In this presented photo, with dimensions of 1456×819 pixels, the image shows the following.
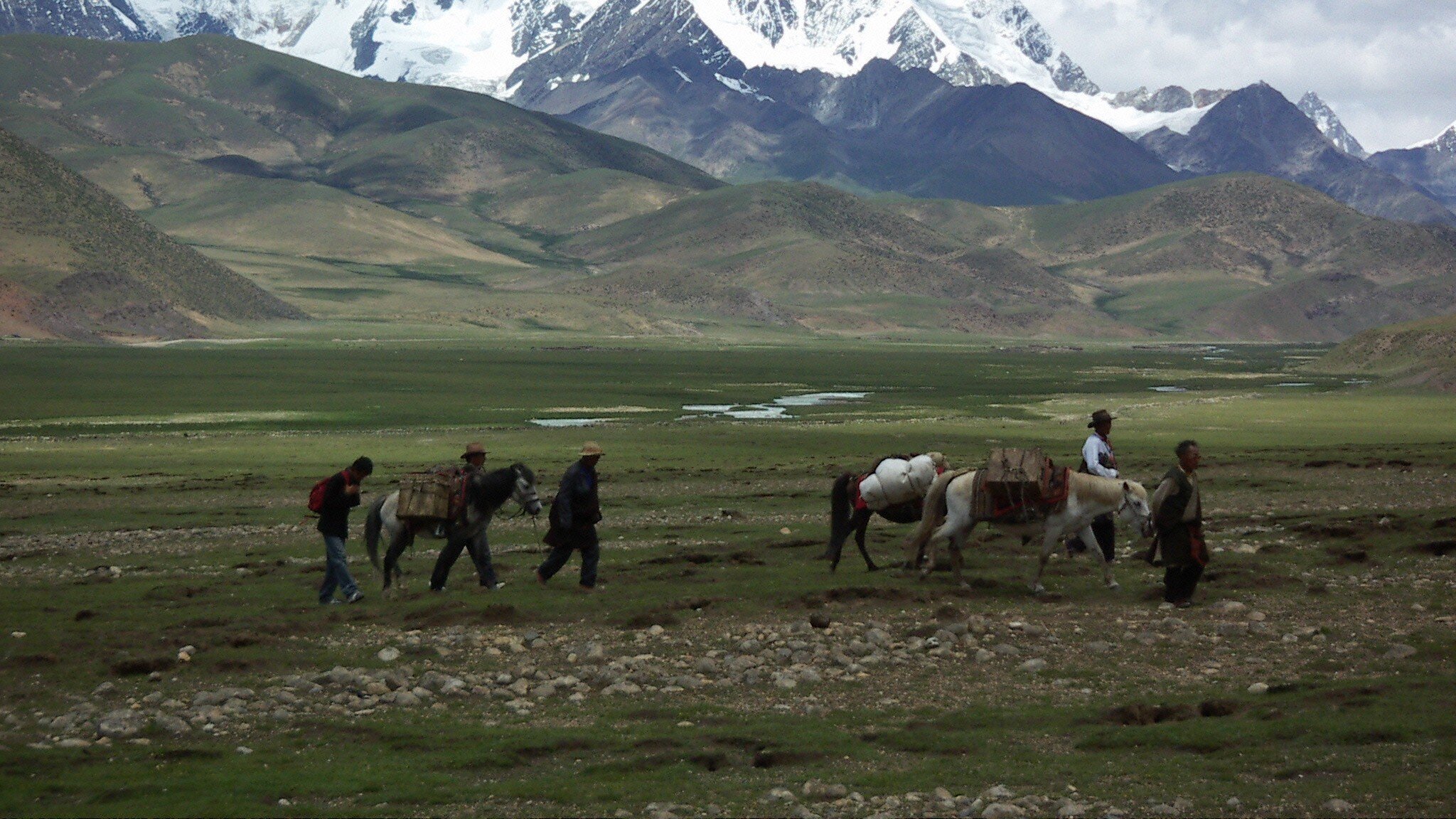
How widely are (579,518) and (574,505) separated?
0.23 metres

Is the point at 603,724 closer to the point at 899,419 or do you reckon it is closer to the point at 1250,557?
the point at 1250,557

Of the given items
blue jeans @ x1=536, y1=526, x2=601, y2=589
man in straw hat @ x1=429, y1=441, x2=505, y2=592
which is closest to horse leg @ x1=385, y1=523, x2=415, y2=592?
man in straw hat @ x1=429, y1=441, x2=505, y2=592

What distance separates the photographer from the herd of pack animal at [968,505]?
19344 mm

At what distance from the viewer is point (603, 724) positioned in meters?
14.0

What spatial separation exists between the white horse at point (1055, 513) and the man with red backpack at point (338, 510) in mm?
7454

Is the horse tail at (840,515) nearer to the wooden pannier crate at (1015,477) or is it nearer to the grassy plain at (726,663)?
the grassy plain at (726,663)

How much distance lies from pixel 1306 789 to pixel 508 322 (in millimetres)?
188715

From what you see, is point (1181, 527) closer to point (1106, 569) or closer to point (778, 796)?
point (1106, 569)

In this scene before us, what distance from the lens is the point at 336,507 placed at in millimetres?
19391

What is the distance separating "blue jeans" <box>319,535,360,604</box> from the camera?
19.4 meters

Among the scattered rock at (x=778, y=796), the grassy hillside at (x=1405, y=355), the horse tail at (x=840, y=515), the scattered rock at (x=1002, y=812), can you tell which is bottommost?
the scattered rock at (x=778, y=796)

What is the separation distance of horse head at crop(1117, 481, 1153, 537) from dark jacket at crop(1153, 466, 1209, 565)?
1650mm

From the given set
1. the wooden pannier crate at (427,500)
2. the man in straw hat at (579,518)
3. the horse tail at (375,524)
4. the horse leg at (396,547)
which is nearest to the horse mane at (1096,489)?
the man in straw hat at (579,518)

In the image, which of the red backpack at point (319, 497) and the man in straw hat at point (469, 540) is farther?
the man in straw hat at point (469, 540)
